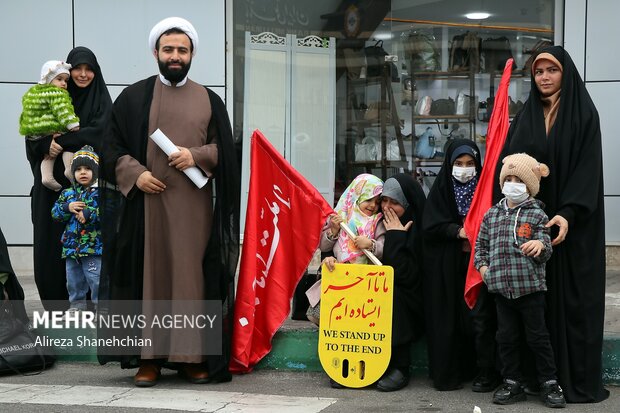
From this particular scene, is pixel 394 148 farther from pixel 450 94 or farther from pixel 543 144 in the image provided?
pixel 543 144

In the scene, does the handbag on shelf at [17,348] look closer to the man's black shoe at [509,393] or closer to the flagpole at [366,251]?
the flagpole at [366,251]

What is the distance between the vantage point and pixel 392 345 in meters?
5.78

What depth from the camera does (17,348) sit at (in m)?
6.25

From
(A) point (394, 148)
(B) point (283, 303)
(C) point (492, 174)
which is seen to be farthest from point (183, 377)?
(A) point (394, 148)

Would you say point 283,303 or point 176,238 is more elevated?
point 176,238

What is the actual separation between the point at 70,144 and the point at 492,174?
290 centimetres

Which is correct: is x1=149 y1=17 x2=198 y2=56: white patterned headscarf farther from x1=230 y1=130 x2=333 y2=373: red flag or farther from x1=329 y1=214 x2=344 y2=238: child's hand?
x1=329 y1=214 x2=344 y2=238: child's hand

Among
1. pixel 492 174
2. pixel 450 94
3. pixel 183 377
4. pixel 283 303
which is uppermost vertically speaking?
pixel 450 94

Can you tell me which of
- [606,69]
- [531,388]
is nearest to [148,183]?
[531,388]

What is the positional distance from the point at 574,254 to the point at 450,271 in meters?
0.71

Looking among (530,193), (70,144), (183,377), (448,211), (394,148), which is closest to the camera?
(530,193)

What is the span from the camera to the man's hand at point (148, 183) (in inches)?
227

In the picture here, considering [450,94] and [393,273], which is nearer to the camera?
[393,273]

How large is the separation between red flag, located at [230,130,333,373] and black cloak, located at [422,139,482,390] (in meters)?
0.76
